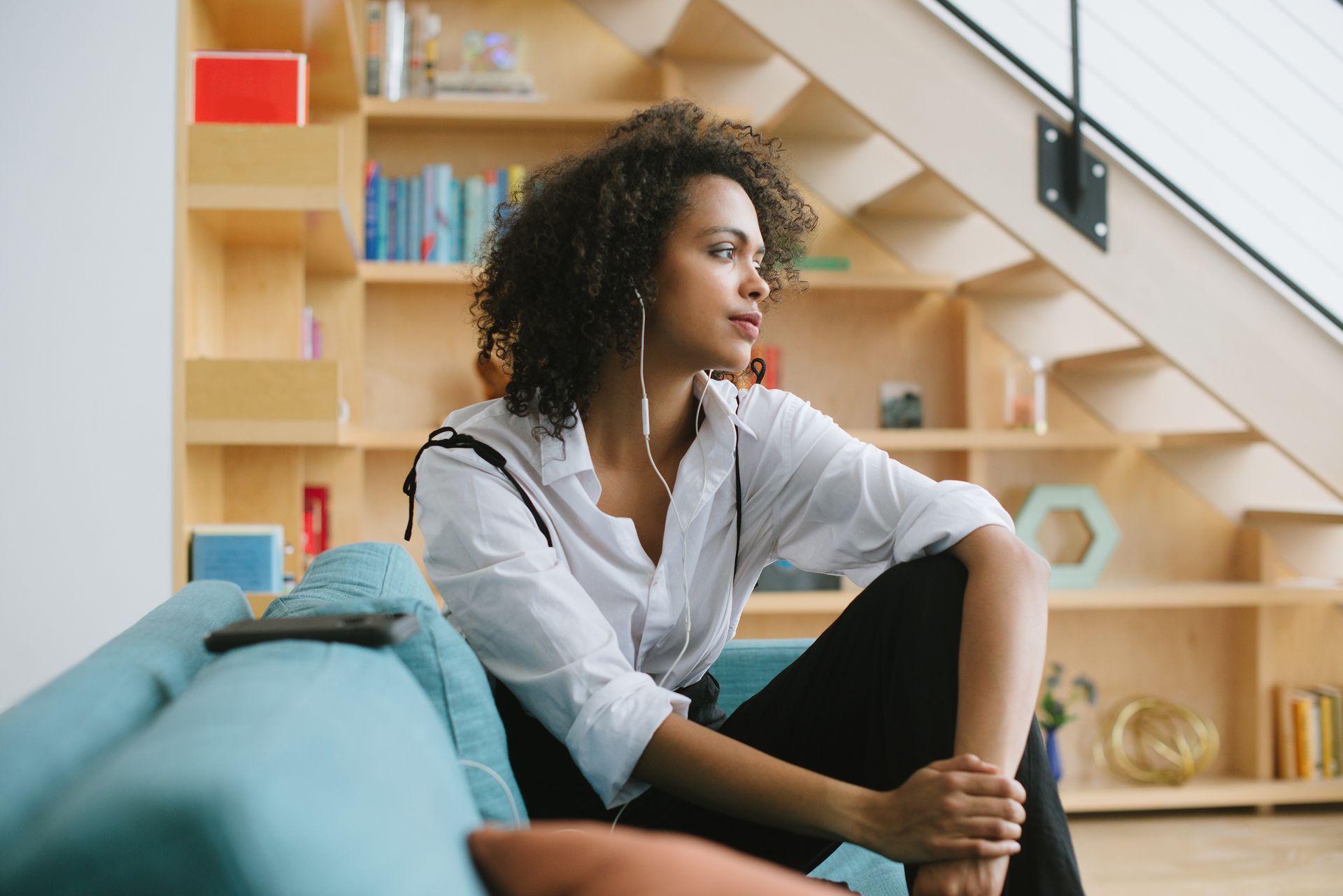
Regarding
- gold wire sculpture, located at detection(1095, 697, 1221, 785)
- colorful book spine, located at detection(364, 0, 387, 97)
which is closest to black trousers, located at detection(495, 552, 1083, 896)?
gold wire sculpture, located at detection(1095, 697, 1221, 785)

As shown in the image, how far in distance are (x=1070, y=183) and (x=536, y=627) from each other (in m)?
1.92

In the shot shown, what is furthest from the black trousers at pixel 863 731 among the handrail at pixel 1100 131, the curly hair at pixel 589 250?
the handrail at pixel 1100 131

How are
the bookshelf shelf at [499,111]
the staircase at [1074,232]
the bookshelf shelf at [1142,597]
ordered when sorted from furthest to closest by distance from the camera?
the bookshelf shelf at [499,111] < the bookshelf shelf at [1142,597] < the staircase at [1074,232]

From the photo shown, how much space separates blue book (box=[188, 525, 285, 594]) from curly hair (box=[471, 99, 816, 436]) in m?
0.94

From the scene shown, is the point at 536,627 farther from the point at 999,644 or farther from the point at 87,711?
the point at 87,711

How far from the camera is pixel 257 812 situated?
1.52 ft

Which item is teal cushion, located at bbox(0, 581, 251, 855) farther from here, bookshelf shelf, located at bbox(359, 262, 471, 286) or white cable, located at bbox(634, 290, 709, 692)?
bookshelf shelf, located at bbox(359, 262, 471, 286)

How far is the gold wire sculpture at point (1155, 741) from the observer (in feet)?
10.3

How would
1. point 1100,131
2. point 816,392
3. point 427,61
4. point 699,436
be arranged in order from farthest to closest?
point 816,392 → point 427,61 → point 1100,131 → point 699,436

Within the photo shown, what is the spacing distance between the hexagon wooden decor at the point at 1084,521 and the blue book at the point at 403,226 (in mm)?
1859

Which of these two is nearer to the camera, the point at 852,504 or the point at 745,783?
the point at 745,783

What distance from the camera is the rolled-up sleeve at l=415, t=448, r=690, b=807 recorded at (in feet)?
3.87

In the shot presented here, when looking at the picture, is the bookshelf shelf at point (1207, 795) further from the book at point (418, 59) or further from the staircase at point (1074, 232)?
the book at point (418, 59)

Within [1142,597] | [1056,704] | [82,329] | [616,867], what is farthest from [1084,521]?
[616,867]
